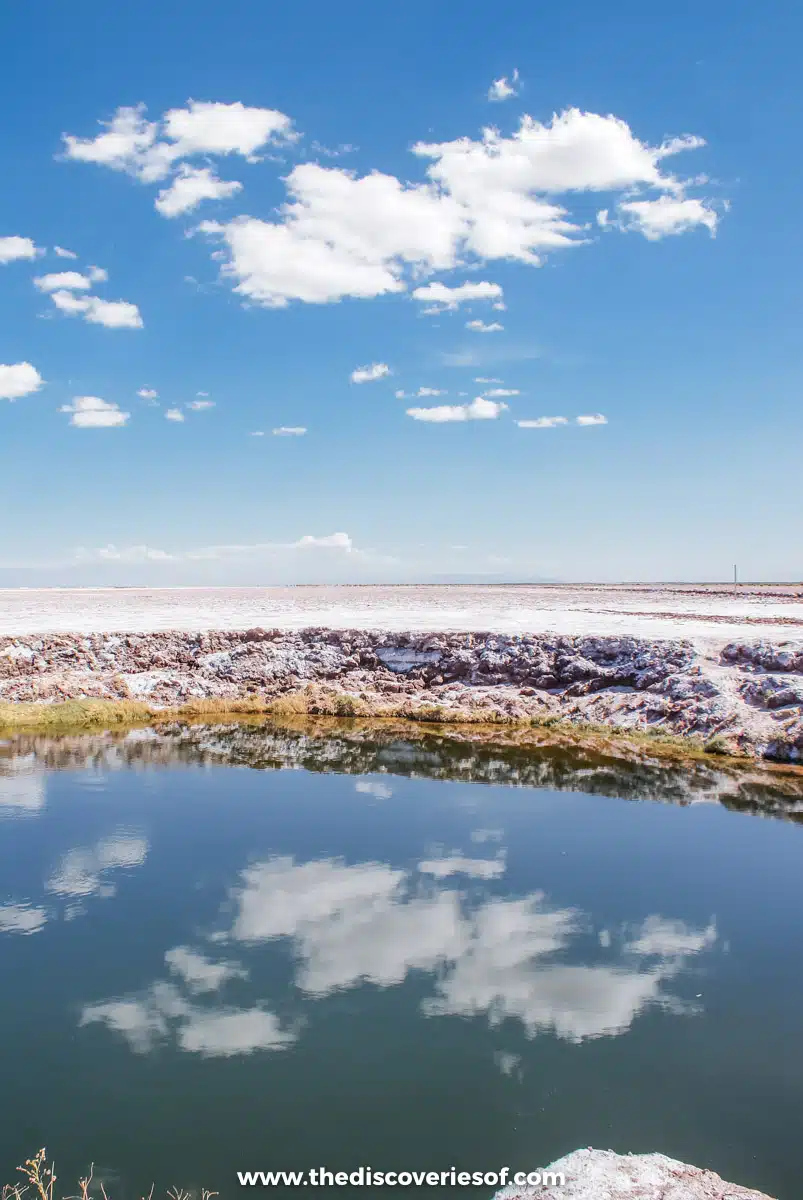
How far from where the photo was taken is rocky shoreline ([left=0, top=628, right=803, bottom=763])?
22.3 metres

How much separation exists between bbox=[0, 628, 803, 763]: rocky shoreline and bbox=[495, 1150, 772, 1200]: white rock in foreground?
16217 mm

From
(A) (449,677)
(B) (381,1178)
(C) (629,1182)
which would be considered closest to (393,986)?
(B) (381,1178)

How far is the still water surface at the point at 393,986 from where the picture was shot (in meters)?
6.15

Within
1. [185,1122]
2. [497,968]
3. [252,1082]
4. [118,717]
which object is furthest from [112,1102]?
[118,717]

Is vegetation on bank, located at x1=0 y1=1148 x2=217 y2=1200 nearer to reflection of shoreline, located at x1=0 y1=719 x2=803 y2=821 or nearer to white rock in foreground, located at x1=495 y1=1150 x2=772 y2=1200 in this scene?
white rock in foreground, located at x1=495 y1=1150 x2=772 y2=1200

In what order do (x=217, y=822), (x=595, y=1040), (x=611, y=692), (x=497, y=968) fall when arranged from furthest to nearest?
(x=611, y=692)
(x=217, y=822)
(x=497, y=968)
(x=595, y=1040)

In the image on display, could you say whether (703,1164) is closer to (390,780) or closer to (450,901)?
(450,901)

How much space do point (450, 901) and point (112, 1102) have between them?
5274 mm

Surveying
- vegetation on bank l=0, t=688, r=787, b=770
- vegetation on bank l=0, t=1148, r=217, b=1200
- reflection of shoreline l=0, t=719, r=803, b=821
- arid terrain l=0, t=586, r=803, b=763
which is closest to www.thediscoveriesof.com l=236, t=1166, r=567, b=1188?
vegetation on bank l=0, t=1148, r=217, b=1200

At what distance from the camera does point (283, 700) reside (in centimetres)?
2753

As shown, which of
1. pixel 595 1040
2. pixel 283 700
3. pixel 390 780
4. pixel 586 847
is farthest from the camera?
A: pixel 283 700

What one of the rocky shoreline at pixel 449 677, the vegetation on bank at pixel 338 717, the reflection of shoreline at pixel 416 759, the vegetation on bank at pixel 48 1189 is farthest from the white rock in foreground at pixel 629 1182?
the rocky shoreline at pixel 449 677

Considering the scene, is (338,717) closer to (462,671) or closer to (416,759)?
(462,671)

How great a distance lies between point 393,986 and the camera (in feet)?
27.4
